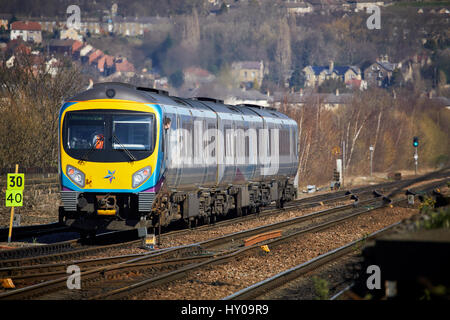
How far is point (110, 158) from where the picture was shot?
16.5m

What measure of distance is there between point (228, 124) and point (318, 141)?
3670 cm

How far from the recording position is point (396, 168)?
71312mm

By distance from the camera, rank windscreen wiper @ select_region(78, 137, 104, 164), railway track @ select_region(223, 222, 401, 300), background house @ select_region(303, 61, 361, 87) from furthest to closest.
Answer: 1. background house @ select_region(303, 61, 361, 87)
2. windscreen wiper @ select_region(78, 137, 104, 164)
3. railway track @ select_region(223, 222, 401, 300)

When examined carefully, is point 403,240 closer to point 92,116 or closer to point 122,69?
point 92,116

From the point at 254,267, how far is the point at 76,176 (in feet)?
15.5

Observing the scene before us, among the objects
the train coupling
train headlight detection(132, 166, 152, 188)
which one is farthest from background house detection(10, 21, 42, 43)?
train headlight detection(132, 166, 152, 188)

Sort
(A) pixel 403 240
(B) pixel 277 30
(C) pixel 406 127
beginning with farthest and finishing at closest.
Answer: (B) pixel 277 30 < (C) pixel 406 127 < (A) pixel 403 240

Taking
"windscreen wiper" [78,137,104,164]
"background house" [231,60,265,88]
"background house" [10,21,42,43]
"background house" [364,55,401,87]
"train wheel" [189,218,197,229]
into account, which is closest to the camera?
"windscreen wiper" [78,137,104,164]

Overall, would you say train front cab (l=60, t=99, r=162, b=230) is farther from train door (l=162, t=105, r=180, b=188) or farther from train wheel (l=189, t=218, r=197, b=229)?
train wheel (l=189, t=218, r=197, b=229)

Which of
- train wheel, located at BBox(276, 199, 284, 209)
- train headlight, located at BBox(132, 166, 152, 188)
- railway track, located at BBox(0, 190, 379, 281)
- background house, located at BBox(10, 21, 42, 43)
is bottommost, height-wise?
train wheel, located at BBox(276, 199, 284, 209)

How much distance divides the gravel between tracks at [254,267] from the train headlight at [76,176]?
401cm

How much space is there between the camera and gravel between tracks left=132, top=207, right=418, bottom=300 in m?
11.6

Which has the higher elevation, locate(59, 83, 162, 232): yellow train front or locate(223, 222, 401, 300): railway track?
locate(59, 83, 162, 232): yellow train front
